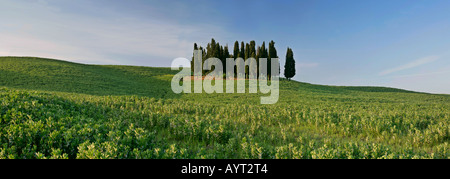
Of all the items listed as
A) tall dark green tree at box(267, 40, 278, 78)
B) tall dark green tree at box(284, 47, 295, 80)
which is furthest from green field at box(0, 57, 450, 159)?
tall dark green tree at box(284, 47, 295, 80)

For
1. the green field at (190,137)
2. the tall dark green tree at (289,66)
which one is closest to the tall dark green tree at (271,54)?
the tall dark green tree at (289,66)

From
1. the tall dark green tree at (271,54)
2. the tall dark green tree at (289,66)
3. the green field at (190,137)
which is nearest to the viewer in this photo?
the green field at (190,137)

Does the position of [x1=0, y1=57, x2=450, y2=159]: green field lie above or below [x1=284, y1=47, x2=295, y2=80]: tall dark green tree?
below

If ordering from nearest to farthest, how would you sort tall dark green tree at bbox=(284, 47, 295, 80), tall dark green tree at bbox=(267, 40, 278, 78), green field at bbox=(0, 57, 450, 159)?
green field at bbox=(0, 57, 450, 159) → tall dark green tree at bbox=(267, 40, 278, 78) → tall dark green tree at bbox=(284, 47, 295, 80)

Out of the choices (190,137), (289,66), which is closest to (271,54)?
(289,66)

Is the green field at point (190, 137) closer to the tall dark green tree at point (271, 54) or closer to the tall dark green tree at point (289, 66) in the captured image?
the tall dark green tree at point (271, 54)

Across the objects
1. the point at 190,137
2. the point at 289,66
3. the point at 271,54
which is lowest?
the point at 190,137

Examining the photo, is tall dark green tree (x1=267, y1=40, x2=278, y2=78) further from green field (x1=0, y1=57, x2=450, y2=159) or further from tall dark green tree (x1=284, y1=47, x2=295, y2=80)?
green field (x1=0, y1=57, x2=450, y2=159)

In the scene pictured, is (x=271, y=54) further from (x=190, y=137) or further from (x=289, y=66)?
(x=190, y=137)

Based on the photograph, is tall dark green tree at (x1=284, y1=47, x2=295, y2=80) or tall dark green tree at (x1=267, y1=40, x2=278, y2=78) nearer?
tall dark green tree at (x1=267, y1=40, x2=278, y2=78)

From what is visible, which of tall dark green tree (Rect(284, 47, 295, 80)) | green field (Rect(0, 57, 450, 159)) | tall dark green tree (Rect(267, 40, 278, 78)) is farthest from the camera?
tall dark green tree (Rect(284, 47, 295, 80))

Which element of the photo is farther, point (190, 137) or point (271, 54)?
point (271, 54)
